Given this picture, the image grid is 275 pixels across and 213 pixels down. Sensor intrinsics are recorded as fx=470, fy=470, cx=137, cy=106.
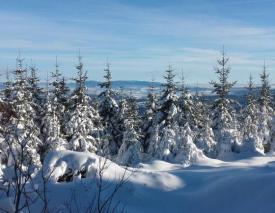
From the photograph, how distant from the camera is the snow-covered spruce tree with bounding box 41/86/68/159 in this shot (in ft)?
112

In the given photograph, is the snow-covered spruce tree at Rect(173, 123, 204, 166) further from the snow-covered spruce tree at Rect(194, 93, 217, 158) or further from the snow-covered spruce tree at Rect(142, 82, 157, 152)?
the snow-covered spruce tree at Rect(194, 93, 217, 158)

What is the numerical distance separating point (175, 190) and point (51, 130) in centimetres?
1991

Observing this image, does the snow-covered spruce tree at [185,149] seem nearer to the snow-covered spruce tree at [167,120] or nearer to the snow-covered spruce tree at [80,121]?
the snow-covered spruce tree at [167,120]

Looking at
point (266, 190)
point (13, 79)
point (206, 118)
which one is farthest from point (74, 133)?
point (266, 190)

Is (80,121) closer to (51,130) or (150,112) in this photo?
(51,130)

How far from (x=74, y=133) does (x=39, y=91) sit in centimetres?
880

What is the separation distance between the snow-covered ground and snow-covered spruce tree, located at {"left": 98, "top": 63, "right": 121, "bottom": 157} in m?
22.6

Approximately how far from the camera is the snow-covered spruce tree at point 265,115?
50.3m

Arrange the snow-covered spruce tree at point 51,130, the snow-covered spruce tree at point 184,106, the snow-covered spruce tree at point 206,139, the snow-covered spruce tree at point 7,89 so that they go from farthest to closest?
the snow-covered spruce tree at point 206,139 → the snow-covered spruce tree at point 184,106 → the snow-covered spruce tree at point 7,89 → the snow-covered spruce tree at point 51,130

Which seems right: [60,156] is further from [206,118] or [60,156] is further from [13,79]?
[206,118]

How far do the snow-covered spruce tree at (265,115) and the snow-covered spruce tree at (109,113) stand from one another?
16.7 m

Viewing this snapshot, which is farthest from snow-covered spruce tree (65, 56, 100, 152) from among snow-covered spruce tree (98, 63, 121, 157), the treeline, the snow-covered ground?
the snow-covered ground

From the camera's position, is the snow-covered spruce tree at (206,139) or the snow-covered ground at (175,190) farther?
the snow-covered spruce tree at (206,139)

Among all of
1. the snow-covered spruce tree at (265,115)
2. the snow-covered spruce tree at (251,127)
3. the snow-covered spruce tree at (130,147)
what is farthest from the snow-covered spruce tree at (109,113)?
the snow-covered spruce tree at (265,115)
